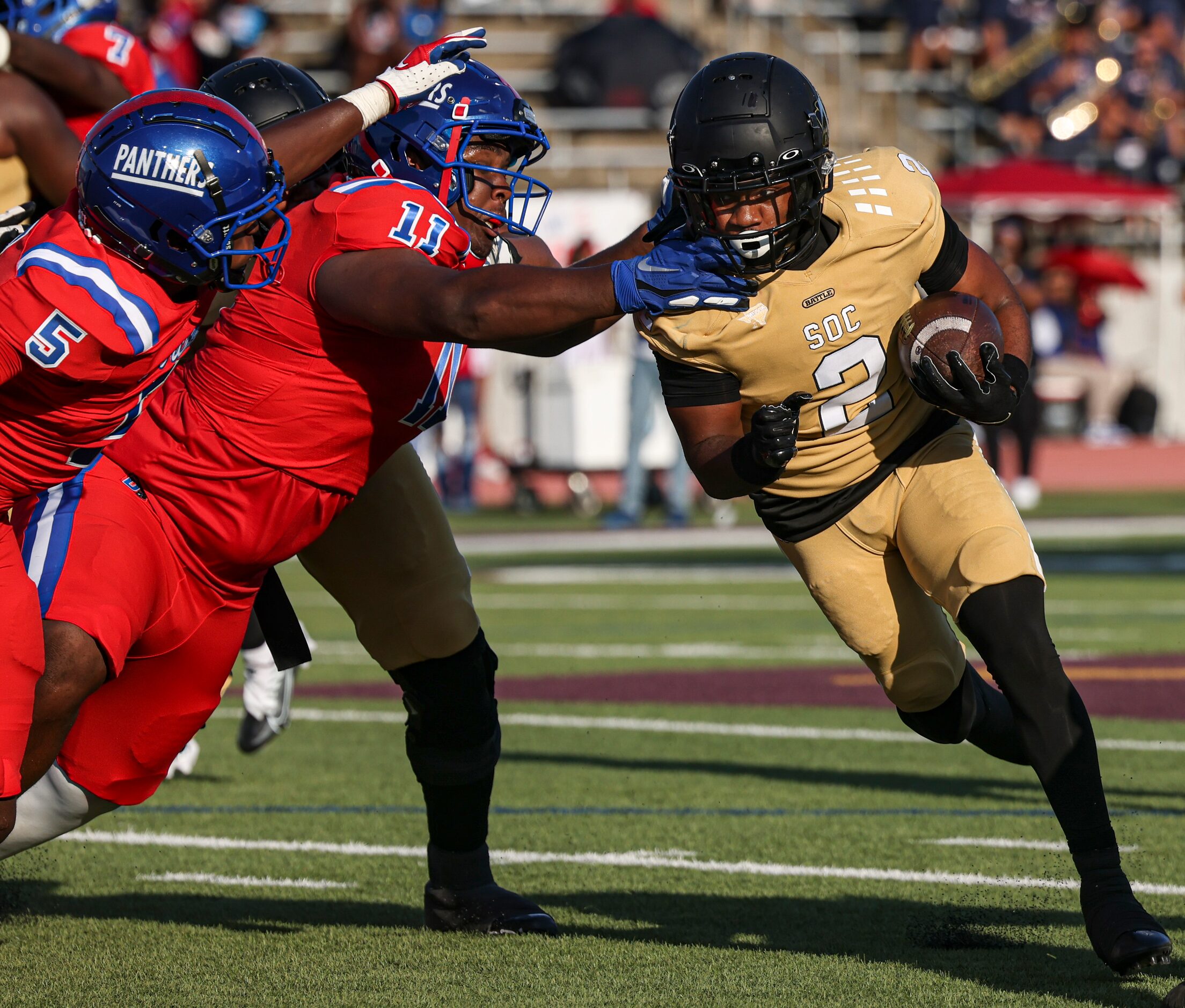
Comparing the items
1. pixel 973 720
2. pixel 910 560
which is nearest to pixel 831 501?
pixel 910 560

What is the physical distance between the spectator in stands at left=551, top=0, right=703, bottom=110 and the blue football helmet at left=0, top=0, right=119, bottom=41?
13910mm

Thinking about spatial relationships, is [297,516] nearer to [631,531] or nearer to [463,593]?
[463,593]

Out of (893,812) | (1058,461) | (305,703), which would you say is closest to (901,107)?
(1058,461)

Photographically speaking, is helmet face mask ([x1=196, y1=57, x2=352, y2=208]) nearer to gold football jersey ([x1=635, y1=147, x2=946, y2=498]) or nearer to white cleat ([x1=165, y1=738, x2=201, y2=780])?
gold football jersey ([x1=635, y1=147, x2=946, y2=498])

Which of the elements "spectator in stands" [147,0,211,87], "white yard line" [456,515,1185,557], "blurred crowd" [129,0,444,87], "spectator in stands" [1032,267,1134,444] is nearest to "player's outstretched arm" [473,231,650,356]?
"white yard line" [456,515,1185,557]

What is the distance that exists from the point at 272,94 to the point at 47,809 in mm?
1687

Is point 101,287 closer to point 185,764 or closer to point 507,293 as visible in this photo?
point 507,293

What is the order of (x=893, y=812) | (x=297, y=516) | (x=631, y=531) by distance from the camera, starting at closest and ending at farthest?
(x=297, y=516) → (x=893, y=812) → (x=631, y=531)

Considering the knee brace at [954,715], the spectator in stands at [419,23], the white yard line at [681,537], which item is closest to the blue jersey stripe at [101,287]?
the knee brace at [954,715]

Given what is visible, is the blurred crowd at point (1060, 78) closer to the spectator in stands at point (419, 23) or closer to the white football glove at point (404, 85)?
the spectator in stands at point (419, 23)

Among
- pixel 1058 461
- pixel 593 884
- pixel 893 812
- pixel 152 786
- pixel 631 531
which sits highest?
pixel 152 786

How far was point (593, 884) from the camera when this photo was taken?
14.9 ft

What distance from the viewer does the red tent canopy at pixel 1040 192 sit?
19.4 meters

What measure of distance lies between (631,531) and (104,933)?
10240 mm
